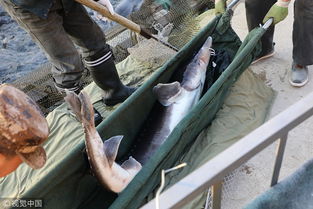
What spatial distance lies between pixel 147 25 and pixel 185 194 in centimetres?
313

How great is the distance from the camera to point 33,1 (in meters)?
2.26

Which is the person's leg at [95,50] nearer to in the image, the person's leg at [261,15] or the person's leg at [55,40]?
the person's leg at [55,40]

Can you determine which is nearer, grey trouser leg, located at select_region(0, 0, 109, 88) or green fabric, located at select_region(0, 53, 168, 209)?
green fabric, located at select_region(0, 53, 168, 209)

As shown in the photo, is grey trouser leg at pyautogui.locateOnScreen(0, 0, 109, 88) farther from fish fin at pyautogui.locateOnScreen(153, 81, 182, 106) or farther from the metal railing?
the metal railing

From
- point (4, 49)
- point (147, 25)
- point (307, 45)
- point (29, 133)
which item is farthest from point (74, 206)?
point (4, 49)

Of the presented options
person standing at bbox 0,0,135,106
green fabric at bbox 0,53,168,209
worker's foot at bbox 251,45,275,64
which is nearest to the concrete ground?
worker's foot at bbox 251,45,275,64

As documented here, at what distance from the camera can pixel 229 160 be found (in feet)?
3.22

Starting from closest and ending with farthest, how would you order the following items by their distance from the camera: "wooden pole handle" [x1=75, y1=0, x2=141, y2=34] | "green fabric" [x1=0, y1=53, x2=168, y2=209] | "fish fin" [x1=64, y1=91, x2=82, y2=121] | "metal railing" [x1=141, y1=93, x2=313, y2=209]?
"metal railing" [x1=141, y1=93, x2=313, y2=209] → "fish fin" [x1=64, y1=91, x2=82, y2=121] → "green fabric" [x1=0, y1=53, x2=168, y2=209] → "wooden pole handle" [x1=75, y1=0, x2=141, y2=34]

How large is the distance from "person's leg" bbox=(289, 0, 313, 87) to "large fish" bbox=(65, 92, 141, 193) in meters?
1.64

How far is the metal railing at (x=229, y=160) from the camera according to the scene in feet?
3.05

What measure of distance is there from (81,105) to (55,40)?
3.27 ft

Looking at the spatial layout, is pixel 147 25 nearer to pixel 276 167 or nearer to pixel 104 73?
pixel 104 73

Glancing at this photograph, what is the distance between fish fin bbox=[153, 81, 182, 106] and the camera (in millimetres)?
2398

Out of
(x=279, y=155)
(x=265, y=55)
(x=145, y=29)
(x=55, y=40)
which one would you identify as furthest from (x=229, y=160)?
(x=145, y=29)
